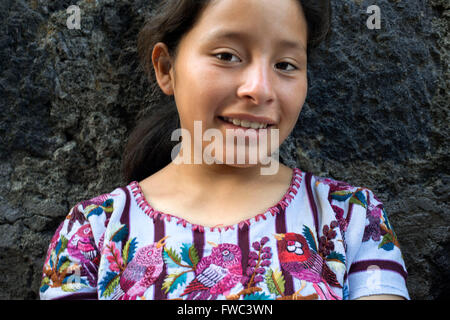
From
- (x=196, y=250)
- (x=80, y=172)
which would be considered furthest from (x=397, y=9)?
(x=80, y=172)

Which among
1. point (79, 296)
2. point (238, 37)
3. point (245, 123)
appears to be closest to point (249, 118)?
point (245, 123)

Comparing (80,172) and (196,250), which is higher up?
(80,172)

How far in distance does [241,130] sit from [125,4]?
61 centimetres

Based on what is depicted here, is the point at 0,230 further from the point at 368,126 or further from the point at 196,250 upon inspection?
the point at 368,126

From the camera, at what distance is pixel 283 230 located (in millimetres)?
962

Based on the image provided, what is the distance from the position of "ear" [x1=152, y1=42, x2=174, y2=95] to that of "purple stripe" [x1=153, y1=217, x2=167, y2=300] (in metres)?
0.29

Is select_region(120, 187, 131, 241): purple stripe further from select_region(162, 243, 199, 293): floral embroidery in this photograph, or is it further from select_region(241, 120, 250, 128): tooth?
select_region(241, 120, 250, 128): tooth

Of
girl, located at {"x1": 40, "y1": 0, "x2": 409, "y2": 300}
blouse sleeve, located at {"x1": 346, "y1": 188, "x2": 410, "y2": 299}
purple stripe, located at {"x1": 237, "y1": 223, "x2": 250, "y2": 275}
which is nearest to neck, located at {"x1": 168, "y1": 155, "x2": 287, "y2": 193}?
girl, located at {"x1": 40, "y1": 0, "x2": 409, "y2": 300}

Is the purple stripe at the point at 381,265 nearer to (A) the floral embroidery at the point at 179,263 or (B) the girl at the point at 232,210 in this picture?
(B) the girl at the point at 232,210

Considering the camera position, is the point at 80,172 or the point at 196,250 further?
the point at 80,172

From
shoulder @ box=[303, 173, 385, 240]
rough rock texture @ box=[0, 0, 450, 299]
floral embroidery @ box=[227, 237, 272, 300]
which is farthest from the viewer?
rough rock texture @ box=[0, 0, 450, 299]

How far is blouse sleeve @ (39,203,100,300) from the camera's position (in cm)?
95

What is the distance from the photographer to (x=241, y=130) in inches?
36.2
